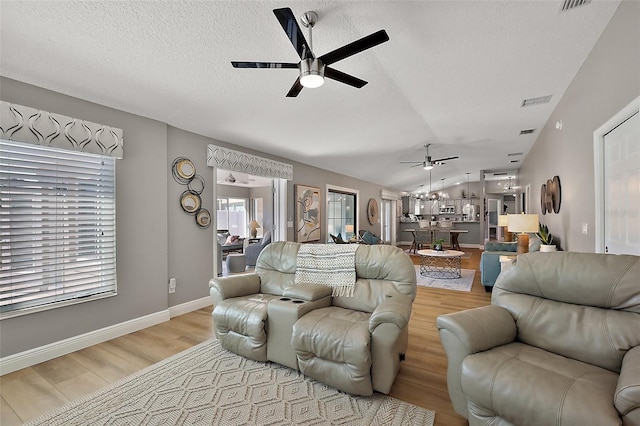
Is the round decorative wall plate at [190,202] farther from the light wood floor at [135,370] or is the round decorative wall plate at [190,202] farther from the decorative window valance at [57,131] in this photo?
the light wood floor at [135,370]

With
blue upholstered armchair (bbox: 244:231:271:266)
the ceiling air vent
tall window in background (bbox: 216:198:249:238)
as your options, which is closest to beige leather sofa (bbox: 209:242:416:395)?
the ceiling air vent

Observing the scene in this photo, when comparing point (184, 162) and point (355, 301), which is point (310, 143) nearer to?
point (184, 162)

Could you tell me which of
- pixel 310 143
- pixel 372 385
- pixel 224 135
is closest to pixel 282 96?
pixel 224 135

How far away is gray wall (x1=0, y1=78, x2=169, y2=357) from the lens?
2.40 m

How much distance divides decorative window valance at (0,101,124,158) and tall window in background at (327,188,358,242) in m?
4.90

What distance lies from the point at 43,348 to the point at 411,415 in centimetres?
312

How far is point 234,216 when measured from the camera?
999 cm

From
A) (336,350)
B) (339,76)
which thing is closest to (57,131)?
(339,76)

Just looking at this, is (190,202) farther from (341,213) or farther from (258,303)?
(341,213)

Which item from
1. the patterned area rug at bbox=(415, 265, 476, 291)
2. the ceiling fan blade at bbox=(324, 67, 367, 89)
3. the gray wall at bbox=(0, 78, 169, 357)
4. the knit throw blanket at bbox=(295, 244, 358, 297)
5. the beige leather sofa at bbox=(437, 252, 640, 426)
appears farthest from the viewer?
the patterned area rug at bbox=(415, 265, 476, 291)

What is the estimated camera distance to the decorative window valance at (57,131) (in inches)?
90.0

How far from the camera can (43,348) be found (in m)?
A: 2.46

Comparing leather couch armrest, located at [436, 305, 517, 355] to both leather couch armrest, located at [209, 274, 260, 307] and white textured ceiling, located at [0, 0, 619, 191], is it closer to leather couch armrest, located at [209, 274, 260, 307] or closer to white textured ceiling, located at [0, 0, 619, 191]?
leather couch armrest, located at [209, 274, 260, 307]

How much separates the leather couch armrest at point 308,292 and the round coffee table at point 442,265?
12.1 feet
